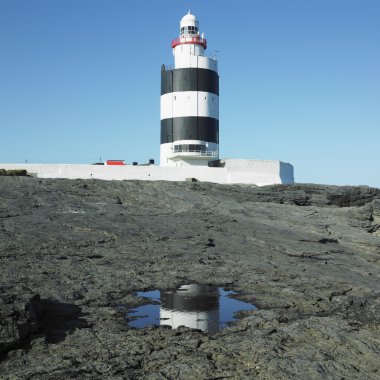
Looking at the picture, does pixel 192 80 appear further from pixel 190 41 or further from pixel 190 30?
pixel 190 30

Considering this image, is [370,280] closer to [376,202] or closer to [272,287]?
[272,287]

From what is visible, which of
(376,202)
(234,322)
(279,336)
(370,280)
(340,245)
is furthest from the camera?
(376,202)

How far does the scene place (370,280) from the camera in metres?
13.7

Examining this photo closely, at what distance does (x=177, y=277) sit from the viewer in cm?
1251

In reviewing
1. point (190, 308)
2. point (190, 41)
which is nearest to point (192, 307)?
point (190, 308)

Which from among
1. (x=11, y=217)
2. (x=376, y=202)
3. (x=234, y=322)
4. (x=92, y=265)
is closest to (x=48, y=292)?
(x=92, y=265)

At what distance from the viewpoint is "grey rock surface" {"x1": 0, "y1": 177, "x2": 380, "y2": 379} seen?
6.89 meters

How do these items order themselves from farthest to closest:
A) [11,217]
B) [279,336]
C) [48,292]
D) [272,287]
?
1. [11,217]
2. [272,287]
3. [48,292]
4. [279,336]

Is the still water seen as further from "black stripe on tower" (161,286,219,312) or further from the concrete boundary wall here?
the concrete boundary wall

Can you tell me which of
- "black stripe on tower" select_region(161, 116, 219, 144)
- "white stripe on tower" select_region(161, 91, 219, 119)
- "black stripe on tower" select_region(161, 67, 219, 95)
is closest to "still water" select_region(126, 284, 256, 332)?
"black stripe on tower" select_region(161, 116, 219, 144)

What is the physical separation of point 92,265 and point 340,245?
10.1 m

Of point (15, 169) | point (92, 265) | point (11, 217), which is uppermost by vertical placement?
point (15, 169)

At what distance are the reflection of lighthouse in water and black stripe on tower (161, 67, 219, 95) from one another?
94.1 ft

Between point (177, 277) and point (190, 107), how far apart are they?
27510mm
